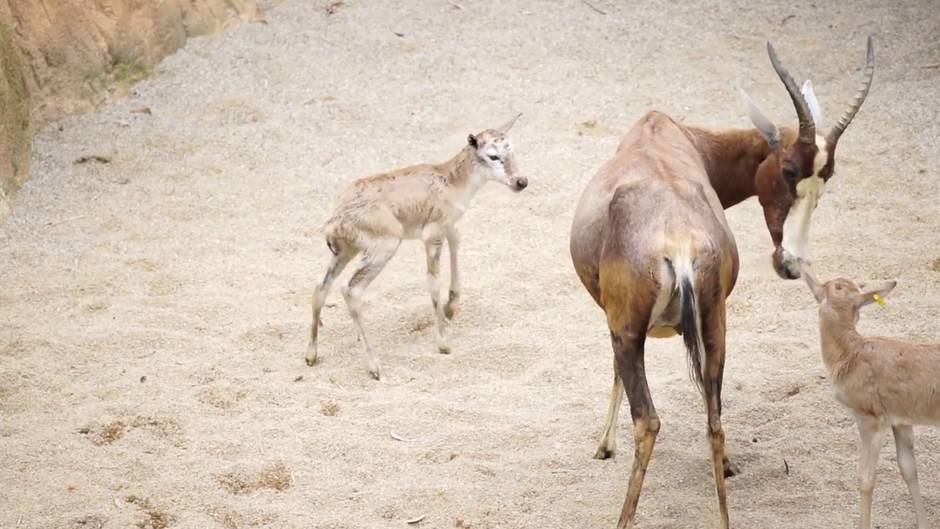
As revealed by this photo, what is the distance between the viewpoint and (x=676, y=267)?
472 centimetres

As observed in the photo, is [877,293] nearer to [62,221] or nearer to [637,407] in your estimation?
[637,407]

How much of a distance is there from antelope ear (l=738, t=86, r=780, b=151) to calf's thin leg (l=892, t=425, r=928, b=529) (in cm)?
175

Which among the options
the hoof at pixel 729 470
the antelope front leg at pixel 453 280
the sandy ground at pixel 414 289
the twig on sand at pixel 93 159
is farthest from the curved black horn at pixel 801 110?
the twig on sand at pixel 93 159

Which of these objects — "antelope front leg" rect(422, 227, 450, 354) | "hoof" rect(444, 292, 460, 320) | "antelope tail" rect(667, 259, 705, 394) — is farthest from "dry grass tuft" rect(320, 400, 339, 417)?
"antelope tail" rect(667, 259, 705, 394)

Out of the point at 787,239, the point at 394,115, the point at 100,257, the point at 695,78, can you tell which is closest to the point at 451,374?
the point at 787,239

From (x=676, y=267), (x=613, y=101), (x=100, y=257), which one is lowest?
(x=100, y=257)

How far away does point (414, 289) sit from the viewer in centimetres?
768

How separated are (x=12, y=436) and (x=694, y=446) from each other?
325 centimetres

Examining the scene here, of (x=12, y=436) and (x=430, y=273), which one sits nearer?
(x=12, y=436)

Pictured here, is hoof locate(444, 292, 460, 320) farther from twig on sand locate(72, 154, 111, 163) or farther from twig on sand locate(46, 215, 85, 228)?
twig on sand locate(72, 154, 111, 163)

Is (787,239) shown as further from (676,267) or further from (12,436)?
(12,436)

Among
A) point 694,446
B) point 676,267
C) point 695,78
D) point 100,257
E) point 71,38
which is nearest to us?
point 676,267

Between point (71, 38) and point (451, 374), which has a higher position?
point (71, 38)

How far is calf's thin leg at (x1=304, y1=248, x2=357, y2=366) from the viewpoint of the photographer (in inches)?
268
